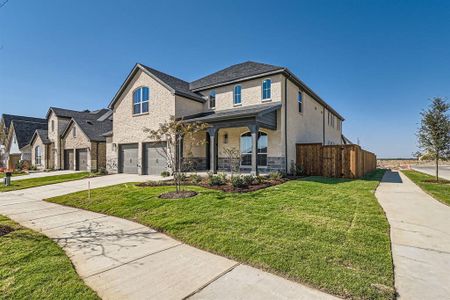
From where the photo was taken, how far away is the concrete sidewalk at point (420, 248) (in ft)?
9.53

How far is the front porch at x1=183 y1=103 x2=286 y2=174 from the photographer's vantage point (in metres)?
12.5

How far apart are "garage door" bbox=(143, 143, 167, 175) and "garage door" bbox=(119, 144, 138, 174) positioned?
126 centimetres

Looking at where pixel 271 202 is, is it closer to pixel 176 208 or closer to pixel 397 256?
pixel 176 208

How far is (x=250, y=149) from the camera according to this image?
15445mm

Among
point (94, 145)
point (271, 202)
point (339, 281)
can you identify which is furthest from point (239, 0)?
point (94, 145)

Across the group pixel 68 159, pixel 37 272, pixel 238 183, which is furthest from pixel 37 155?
pixel 37 272

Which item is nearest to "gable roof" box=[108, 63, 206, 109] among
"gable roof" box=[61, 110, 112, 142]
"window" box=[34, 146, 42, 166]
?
"gable roof" box=[61, 110, 112, 142]

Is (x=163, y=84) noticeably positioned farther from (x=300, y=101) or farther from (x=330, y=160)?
(x=330, y=160)

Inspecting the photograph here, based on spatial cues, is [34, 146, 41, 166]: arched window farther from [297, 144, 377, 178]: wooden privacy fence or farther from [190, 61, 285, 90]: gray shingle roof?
[297, 144, 377, 178]: wooden privacy fence

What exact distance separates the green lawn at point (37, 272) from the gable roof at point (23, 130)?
3795 centimetres

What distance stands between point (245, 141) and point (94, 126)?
1811cm

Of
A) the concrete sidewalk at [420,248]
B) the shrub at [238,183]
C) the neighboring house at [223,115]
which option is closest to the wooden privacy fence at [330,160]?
the neighboring house at [223,115]

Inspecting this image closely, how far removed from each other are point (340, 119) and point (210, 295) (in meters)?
33.4

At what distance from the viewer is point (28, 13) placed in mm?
6426
